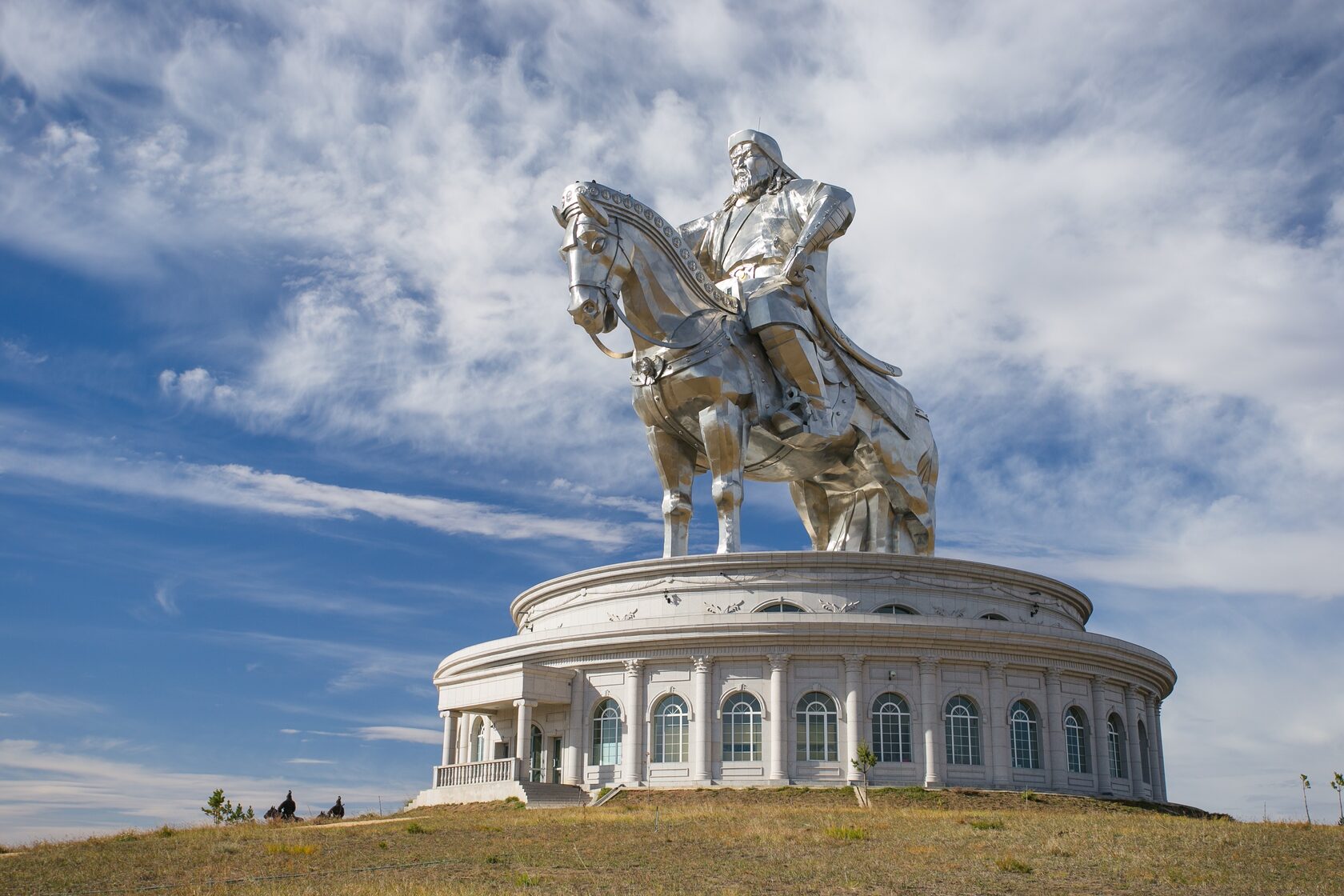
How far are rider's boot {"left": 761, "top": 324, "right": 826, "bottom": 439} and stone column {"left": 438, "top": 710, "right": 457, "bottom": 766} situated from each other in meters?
12.0

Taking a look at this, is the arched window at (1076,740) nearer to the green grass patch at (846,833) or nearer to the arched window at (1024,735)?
the arched window at (1024,735)

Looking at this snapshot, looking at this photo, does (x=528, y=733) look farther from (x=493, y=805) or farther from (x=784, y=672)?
(x=784, y=672)

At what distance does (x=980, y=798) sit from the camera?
1077 inches

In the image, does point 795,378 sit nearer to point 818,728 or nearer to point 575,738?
point 818,728

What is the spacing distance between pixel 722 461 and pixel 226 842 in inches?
540

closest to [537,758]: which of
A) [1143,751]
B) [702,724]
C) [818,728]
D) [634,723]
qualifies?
[634,723]

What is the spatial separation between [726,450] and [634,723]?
6.84 meters

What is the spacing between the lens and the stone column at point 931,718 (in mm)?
28766

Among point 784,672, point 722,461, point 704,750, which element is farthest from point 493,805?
point 722,461

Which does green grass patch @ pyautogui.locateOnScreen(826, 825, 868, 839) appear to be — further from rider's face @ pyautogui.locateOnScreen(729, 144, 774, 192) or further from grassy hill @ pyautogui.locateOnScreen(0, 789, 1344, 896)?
rider's face @ pyautogui.locateOnScreen(729, 144, 774, 192)

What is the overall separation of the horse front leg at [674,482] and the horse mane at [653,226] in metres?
3.60

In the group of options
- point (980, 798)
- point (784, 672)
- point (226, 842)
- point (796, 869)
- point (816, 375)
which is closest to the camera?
point (796, 869)

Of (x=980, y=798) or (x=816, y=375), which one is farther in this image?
(x=816, y=375)

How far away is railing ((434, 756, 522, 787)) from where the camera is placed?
29.5 metres
